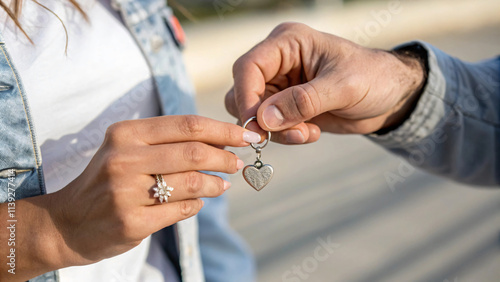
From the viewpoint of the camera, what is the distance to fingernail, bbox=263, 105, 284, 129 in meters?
1.35

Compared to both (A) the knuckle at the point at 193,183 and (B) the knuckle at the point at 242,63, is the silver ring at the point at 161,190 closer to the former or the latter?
(A) the knuckle at the point at 193,183

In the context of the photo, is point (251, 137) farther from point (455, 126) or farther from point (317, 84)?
point (455, 126)

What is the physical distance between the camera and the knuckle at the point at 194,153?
1.02 m

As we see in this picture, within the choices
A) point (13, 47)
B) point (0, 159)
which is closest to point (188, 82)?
point (13, 47)

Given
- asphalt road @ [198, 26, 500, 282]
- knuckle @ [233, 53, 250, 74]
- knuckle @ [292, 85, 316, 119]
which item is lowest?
asphalt road @ [198, 26, 500, 282]

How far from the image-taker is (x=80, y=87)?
51.0 inches

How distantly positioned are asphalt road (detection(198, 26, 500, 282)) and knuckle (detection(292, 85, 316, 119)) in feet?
6.79

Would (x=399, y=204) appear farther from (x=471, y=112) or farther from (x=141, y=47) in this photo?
(x=141, y=47)

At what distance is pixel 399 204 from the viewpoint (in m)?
3.82

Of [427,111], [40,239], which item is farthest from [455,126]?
[40,239]

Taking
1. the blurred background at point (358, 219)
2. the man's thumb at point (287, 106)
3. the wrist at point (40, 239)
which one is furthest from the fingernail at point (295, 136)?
the wrist at point (40, 239)

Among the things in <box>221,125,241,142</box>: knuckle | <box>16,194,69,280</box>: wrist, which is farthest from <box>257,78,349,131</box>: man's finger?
<box>16,194,69,280</box>: wrist

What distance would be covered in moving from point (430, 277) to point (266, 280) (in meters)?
1.17

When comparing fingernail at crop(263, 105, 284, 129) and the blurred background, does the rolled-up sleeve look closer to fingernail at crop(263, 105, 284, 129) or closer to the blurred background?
fingernail at crop(263, 105, 284, 129)
